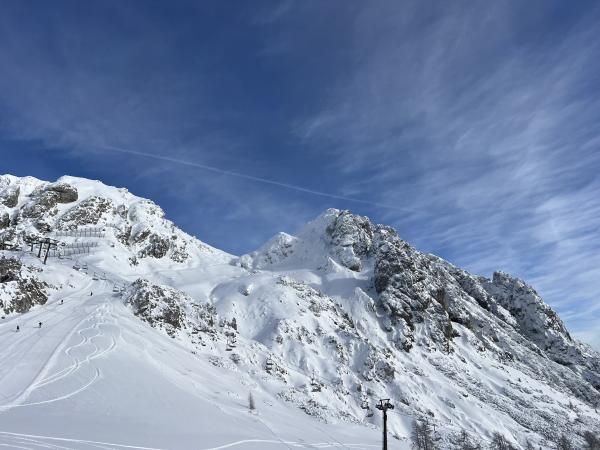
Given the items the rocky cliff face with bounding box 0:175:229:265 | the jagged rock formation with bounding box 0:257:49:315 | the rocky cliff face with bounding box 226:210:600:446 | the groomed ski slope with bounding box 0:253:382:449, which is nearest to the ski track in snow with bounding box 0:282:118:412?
the groomed ski slope with bounding box 0:253:382:449

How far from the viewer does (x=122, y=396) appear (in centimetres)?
2467

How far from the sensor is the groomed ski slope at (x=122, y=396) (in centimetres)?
1714

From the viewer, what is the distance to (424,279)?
93.6 meters

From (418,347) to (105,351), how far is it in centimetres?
5863

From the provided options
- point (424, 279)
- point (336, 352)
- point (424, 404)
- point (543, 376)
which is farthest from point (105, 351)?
point (543, 376)

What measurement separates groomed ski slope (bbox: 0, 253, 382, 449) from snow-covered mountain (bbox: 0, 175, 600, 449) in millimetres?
189

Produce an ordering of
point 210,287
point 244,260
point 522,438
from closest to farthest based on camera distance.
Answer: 1. point 522,438
2. point 210,287
3. point 244,260

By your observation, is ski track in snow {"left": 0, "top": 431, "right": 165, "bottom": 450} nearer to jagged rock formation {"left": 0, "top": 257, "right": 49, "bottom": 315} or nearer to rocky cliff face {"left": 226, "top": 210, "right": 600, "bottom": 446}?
jagged rock formation {"left": 0, "top": 257, "right": 49, "bottom": 315}

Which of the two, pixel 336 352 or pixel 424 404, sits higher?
pixel 336 352

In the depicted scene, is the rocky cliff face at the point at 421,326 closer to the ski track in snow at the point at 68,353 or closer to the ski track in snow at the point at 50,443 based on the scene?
the ski track in snow at the point at 68,353

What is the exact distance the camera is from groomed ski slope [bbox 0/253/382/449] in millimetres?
17141

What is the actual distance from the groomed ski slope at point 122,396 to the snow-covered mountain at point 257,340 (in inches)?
7.4

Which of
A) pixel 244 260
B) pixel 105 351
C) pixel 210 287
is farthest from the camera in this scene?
pixel 244 260

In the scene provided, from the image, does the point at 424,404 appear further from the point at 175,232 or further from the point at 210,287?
the point at 175,232
